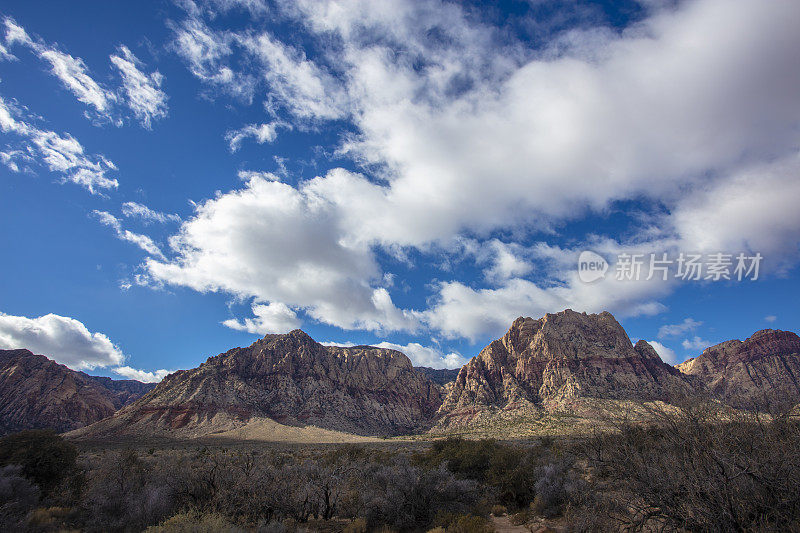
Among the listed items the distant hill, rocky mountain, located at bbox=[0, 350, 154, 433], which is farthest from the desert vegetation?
rocky mountain, located at bbox=[0, 350, 154, 433]

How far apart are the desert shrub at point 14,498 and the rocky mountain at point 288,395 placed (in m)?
76.1

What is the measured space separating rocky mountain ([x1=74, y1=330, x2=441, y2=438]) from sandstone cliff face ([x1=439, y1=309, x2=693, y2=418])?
85.0 feet

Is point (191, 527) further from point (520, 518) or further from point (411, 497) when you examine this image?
point (520, 518)

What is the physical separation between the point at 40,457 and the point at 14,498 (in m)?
4.29

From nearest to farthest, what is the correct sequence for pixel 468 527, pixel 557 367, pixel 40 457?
1. pixel 468 527
2. pixel 40 457
3. pixel 557 367

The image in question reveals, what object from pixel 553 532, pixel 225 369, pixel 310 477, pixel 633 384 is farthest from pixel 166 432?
pixel 633 384

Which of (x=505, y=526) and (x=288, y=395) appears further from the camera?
(x=288, y=395)

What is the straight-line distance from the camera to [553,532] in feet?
44.9

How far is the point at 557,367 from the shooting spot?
119188mm

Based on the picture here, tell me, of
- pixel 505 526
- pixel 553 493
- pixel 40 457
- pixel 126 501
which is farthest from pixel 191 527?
pixel 553 493

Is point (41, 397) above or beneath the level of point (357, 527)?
beneath

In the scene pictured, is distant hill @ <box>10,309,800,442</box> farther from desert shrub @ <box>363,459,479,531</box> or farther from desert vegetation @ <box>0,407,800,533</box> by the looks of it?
desert shrub @ <box>363,459,479,531</box>

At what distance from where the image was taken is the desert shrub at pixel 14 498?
11.3 metres

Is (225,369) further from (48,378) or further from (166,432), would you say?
(48,378)
